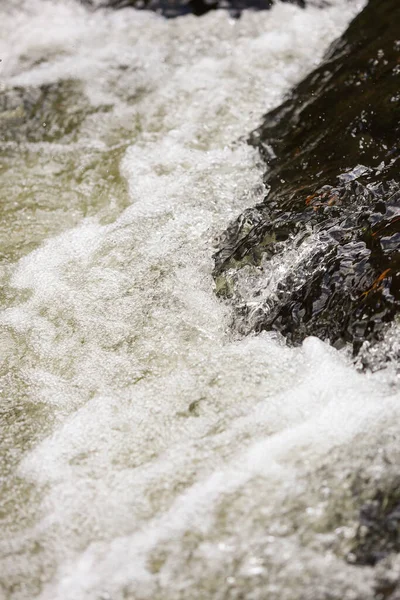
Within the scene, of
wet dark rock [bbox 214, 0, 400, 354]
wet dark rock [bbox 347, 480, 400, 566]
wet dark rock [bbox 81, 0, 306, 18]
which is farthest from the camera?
wet dark rock [bbox 81, 0, 306, 18]

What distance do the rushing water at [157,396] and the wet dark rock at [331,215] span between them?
4.1 inches

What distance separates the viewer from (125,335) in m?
2.33

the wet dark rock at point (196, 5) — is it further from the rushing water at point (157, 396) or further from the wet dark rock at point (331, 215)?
the wet dark rock at point (331, 215)

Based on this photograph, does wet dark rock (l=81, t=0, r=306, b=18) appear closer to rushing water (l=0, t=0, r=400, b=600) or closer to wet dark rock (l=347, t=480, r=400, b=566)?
rushing water (l=0, t=0, r=400, b=600)

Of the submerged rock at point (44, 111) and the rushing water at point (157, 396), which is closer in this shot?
the rushing water at point (157, 396)

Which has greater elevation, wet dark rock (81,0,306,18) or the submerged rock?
wet dark rock (81,0,306,18)

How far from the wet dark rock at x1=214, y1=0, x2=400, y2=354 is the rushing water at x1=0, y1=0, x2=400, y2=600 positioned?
10 cm

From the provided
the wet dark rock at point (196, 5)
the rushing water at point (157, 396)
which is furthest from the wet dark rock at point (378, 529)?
the wet dark rock at point (196, 5)

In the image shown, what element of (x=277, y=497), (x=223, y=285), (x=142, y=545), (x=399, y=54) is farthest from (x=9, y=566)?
(x=399, y=54)

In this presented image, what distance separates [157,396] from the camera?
207cm

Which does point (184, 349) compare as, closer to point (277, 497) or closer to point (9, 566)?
point (277, 497)

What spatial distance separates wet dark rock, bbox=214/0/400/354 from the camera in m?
2.13

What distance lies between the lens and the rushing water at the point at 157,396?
5.30 feet

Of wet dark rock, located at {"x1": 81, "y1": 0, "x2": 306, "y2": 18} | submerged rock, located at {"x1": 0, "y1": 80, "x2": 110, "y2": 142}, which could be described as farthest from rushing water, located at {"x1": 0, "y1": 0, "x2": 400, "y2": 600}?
wet dark rock, located at {"x1": 81, "y1": 0, "x2": 306, "y2": 18}
